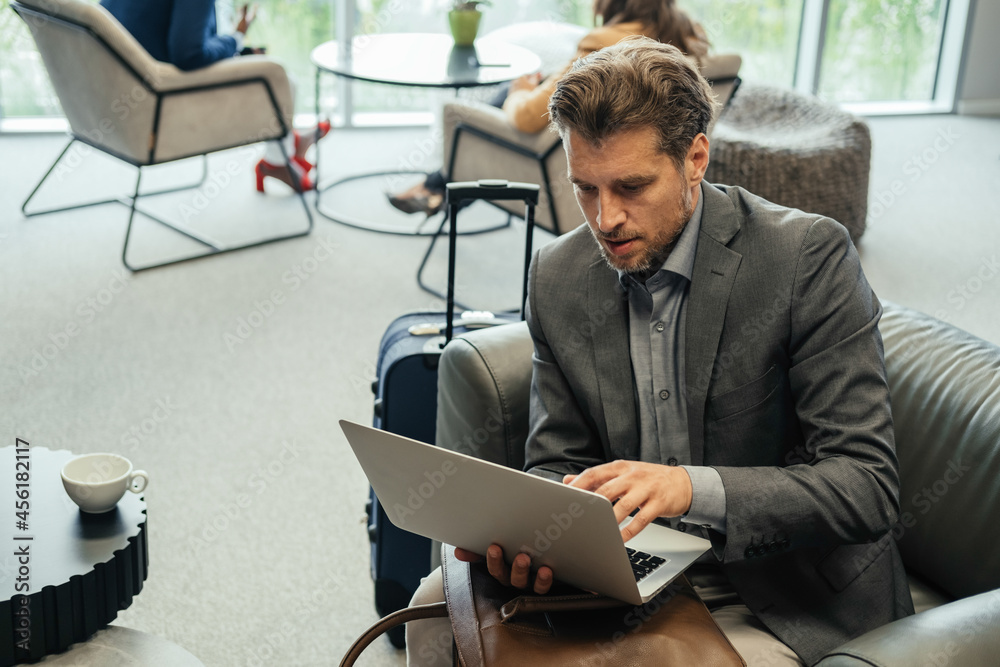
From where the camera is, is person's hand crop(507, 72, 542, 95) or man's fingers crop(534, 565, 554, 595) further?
person's hand crop(507, 72, 542, 95)

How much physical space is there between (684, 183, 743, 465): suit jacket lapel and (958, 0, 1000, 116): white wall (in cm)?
504

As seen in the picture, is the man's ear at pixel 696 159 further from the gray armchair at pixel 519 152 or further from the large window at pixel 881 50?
the large window at pixel 881 50

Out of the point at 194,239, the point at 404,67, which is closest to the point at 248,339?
the point at 194,239

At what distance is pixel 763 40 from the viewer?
544 cm

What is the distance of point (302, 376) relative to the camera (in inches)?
107

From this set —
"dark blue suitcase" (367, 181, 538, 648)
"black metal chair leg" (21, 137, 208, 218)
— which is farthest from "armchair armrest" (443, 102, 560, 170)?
"black metal chair leg" (21, 137, 208, 218)

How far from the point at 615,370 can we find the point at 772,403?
210 mm

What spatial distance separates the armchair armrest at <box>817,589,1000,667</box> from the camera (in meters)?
0.94

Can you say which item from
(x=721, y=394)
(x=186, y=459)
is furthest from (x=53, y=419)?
(x=721, y=394)

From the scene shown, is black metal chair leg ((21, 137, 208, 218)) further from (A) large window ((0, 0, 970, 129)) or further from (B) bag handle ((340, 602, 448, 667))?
(B) bag handle ((340, 602, 448, 667))

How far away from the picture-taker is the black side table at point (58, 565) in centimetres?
128

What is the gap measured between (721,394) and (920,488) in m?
0.32

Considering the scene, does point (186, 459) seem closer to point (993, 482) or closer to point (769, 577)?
point (769, 577)

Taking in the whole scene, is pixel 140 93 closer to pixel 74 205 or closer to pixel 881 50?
pixel 74 205
